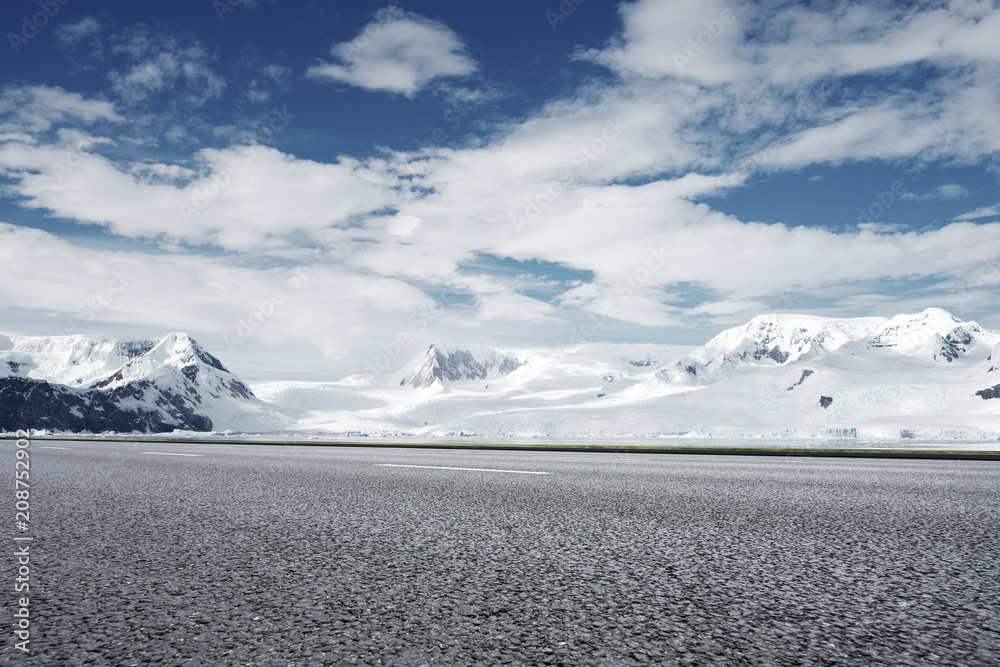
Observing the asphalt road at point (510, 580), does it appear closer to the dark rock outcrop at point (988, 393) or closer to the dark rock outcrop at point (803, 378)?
the dark rock outcrop at point (988, 393)

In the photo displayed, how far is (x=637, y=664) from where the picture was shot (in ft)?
7.00

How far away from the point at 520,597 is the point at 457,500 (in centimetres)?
345

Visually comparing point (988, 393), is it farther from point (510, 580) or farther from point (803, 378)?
point (510, 580)

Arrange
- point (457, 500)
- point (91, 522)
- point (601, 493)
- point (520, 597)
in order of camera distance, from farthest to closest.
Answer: point (601, 493) → point (457, 500) → point (91, 522) → point (520, 597)

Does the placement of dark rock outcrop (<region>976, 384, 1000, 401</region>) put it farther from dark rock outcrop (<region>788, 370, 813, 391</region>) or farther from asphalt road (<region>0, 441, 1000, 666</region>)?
asphalt road (<region>0, 441, 1000, 666</region>)

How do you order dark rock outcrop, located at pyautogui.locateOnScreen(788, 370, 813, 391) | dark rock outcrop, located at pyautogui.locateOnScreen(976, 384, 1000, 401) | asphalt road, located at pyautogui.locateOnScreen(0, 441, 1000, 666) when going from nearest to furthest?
1. asphalt road, located at pyautogui.locateOnScreen(0, 441, 1000, 666)
2. dark rock outcrop, located at pyautogui.locateOnScreen(976, 384, 1000, 401)
3. dark rock outcrop, located at pyautogui.locateOnScreen(788, 370, 813, 391)

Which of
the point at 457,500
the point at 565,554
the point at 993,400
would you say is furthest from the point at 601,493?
A: the point at 993,400

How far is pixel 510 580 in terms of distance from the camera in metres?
3.21

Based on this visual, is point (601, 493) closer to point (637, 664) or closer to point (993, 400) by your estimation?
point (637, 664)

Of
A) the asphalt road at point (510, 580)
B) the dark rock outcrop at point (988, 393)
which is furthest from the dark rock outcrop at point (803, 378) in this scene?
the asphalt road at point (510, 580)

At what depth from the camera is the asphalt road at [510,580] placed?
2309 millimetres

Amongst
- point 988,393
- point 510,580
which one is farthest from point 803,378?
point 510,580

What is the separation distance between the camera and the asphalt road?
2.31 metres

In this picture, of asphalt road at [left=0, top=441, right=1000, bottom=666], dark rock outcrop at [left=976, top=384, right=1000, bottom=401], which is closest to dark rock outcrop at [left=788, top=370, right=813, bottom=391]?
dark rock outcrop at [left=976, top=384, right=1000, bottom=401]
